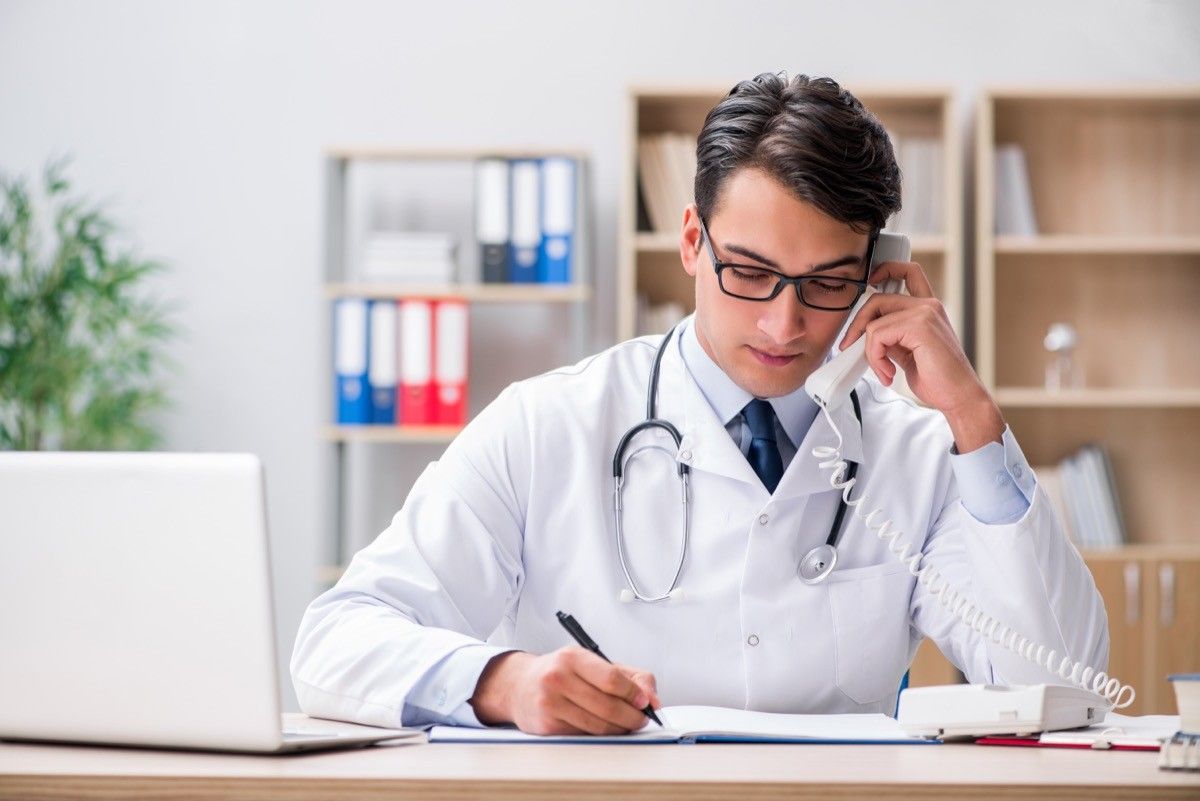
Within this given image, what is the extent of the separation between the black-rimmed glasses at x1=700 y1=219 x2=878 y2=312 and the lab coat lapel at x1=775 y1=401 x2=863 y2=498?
16 centimetres

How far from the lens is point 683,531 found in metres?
1.52

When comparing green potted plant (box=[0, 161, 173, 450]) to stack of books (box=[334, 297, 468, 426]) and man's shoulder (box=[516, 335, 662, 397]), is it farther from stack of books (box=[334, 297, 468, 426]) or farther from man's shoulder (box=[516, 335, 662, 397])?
man's shoulder (box=[516, 335, 662, 397])

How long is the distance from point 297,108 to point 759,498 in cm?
264

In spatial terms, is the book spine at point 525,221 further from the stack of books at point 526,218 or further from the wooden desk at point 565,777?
the wooden desk at point 565,777

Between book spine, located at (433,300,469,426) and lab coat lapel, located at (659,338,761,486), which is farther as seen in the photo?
book spine, located at (433,300,469,426)

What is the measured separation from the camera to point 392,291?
11.0ft

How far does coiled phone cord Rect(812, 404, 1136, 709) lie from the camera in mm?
1383

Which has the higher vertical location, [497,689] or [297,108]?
[297,108]

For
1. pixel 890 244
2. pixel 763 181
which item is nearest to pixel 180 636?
pixel 763 181

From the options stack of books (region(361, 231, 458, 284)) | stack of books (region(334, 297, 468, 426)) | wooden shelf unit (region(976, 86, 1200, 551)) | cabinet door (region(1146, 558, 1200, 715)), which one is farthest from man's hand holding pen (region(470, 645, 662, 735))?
wooden shelf unit (region(976, 86, 1200, 551))

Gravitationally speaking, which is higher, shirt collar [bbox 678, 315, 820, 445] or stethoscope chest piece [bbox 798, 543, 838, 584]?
shirt collar [bbox 678, 315, 820, 445]

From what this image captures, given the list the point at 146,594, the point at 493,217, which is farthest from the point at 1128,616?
the point at 146,594

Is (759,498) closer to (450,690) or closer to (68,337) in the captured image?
(450,690)

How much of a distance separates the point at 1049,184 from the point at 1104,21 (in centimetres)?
52
